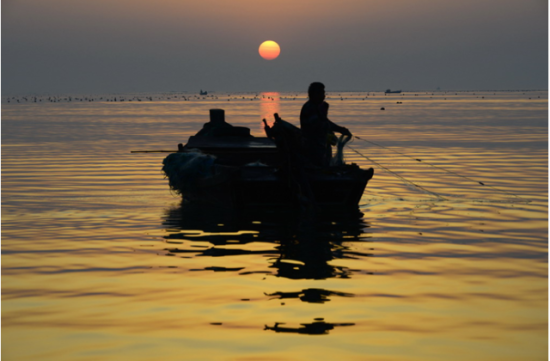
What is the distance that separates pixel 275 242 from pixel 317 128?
16.3 ft

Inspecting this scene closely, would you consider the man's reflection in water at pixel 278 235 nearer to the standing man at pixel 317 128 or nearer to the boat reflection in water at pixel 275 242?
the boat reflection in water at pixel 275 242

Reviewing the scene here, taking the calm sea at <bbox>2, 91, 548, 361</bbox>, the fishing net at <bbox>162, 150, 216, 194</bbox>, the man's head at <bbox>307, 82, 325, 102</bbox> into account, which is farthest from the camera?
the fishing net at <bbox>162, 150, 216, 194</bbox>

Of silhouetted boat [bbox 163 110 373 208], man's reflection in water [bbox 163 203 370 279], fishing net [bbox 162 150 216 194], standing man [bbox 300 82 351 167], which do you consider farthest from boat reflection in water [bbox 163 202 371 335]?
standing man [bbox 300 82 351 167]

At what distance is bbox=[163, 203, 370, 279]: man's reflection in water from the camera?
43.0 feet

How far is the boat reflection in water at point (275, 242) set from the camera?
39.6ft

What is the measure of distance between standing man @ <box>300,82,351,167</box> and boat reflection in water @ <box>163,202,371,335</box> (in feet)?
5.29

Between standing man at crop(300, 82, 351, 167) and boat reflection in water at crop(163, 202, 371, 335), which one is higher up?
standing man at crop(300, 82, 351, 167)

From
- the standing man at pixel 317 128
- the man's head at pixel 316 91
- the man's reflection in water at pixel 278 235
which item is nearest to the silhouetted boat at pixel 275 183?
the man's reflection in water at pixel 278 235

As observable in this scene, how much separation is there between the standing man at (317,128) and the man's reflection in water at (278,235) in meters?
1.66

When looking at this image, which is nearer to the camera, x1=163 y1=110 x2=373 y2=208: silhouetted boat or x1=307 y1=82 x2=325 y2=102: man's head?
x1=163 y1=110 x2=373 y2=208: silhouetted boat

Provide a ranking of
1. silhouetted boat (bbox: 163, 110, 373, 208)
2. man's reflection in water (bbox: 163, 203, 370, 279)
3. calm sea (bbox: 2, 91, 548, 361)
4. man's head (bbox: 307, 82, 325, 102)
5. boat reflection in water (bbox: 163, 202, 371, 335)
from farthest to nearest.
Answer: man's head (bbox: 307, 82, 325, 102) → silhouetted boat (bbox: 163, 110, 373, 208) → man's reflection in water (bbox: 163, 203, 370, 279) → boat reflection in water (bbox: 163, 202, 371, 335) → calm sea (bbox: 2, 91, 548, 361)

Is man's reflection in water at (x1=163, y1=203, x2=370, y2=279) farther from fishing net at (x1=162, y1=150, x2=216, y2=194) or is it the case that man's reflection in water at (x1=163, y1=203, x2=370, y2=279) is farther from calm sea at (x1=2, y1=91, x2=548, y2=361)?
fishing net at (x1=162, y1=150, x2=216, y2=194)

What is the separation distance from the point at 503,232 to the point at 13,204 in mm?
12797

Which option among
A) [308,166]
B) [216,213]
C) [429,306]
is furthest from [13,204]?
[429,306]
